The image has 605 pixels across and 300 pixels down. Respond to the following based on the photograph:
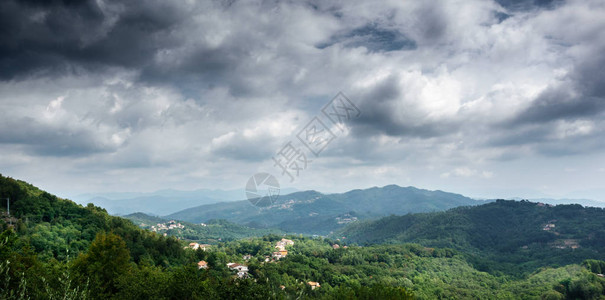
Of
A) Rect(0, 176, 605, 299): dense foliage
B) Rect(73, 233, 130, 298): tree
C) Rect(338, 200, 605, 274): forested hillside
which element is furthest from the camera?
Rect(338, 200, 605, 274): forested hillside

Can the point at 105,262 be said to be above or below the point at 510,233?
above

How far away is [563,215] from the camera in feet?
470

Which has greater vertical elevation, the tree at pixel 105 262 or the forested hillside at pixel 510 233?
the tree at pixel 105 262

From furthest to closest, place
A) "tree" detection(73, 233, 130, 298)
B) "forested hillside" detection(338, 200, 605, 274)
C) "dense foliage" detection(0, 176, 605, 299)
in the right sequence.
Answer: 1. "forested hillside" detection(338, 200, 605, 274)
2. "tree" detection(73, 233, 130, 298)
3. "dense foliage" detection(0, 176, 605, 299)

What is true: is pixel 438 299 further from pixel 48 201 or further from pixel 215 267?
pixel 48 201

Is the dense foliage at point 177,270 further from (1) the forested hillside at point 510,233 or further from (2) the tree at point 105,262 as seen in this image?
(1) the forested hillside at point 510,233

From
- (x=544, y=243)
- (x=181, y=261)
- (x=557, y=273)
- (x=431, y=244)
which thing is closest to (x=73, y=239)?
(x=181, y=261)

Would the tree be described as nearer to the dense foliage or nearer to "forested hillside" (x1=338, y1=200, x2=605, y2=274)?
the dense foliage

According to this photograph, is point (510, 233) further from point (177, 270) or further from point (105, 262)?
point (105, 262)

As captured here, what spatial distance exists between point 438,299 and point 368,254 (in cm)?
2956

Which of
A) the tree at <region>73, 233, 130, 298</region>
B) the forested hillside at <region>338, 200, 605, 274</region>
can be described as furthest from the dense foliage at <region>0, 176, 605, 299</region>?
the forested hillside at <region>338, 200, 605, 274</region>

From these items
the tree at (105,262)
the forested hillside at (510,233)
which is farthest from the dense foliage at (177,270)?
the forested hillside at (510,233)

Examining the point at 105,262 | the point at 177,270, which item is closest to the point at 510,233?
the point at 177,270

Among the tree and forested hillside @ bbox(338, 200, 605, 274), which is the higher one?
the tree
